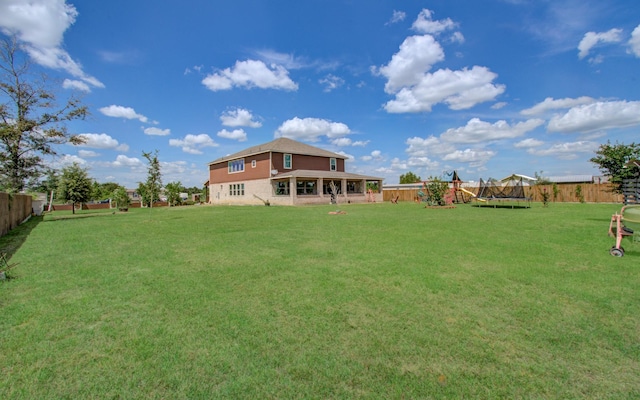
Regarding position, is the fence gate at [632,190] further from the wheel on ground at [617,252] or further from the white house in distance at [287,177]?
the white house in distance at [287,177]

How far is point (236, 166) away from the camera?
33750 mm

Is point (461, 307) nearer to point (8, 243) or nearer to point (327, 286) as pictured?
point (327, 286)

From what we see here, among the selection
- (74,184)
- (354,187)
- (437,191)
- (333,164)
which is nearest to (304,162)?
(333,164)

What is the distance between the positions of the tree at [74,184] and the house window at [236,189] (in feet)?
45.0

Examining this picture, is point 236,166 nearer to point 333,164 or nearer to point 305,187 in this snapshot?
point 305,187

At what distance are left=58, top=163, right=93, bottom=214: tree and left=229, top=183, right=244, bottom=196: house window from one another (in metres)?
13.7

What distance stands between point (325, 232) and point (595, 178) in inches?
2233

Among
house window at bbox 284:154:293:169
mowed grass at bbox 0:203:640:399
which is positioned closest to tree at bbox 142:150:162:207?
mowed grass at bbox 0:203:640:399

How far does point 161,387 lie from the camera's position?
86.8 inches

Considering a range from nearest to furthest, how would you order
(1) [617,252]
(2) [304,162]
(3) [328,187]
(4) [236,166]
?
(1) [617,252] < (3) [328,187] < (2) [304,162] < (4) [236,166]

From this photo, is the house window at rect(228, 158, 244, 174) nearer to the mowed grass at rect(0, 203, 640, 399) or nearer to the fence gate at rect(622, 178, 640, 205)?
the mowed grass at rect(0, 203, 640, 399)

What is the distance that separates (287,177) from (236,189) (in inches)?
385

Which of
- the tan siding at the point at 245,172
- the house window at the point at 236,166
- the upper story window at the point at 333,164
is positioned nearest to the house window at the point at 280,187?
the tan siding at the point at 245,172

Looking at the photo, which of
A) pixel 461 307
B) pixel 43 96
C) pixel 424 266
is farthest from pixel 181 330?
pixel 43 96
